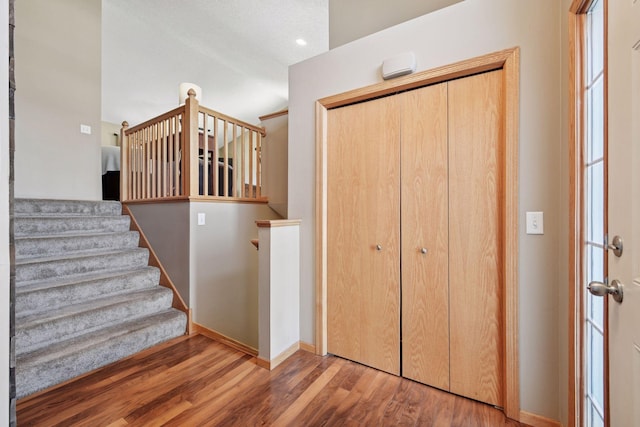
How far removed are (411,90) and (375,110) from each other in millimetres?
250

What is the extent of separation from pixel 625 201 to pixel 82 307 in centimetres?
318

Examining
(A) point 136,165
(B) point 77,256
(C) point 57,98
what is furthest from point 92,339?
(C) point 57,98

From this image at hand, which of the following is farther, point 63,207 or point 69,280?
point 63,207

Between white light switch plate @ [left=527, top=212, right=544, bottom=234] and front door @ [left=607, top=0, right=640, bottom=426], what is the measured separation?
50 cm

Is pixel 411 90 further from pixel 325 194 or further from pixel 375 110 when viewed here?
pixel 325 194

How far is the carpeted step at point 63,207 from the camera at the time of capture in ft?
9.05

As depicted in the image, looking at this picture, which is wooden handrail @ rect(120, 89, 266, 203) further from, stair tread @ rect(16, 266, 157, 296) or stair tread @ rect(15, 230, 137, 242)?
stair tread @ rect(16, 266, 157, 296)

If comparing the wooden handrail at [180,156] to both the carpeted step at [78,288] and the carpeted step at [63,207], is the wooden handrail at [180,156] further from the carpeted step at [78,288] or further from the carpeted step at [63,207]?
the carpeted step at [78,288]

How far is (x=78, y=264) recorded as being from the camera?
2.45 meters

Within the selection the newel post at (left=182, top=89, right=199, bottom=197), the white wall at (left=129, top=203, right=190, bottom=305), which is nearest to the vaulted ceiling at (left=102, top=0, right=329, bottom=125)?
the newel post at (left=182, top=89, right=199, bottom=197)

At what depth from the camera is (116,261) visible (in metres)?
2.68

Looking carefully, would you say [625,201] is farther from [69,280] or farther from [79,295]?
[69,280]

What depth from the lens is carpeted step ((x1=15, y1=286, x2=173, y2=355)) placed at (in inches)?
71.3

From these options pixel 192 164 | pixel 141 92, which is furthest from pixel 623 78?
pixel 141 92
